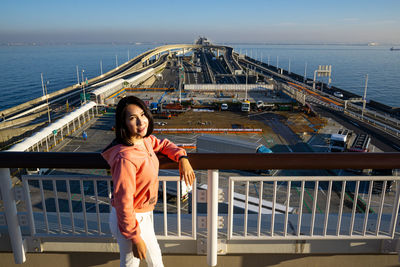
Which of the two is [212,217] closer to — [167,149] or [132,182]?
[167,149]

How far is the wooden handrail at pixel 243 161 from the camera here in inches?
97.0

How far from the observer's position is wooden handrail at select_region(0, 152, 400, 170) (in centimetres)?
246

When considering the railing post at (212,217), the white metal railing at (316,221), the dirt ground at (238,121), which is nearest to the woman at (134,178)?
the railing post at (212,217)

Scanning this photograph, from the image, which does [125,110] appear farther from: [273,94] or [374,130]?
[273,94]

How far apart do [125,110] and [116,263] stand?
6.26 ft

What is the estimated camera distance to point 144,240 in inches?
87.5

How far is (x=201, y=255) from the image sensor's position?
9.89 ft

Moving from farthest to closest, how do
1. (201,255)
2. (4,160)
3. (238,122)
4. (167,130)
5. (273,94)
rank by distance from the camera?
1. (273,94)
2. (238,122)
3. (167,130)
4. (201,255)
5. (4,160)

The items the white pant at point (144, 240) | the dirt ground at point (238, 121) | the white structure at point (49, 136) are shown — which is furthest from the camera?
the dirt ground at point (238, 121)

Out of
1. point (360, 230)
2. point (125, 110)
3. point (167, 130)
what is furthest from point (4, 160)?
point (167, 130)

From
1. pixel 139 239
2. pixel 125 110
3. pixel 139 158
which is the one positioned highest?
pixel 125 110

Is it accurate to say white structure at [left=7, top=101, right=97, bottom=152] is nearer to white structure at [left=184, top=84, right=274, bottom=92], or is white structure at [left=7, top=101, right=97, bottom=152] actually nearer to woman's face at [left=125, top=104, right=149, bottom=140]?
woman's face at [left=125, top=104, right=149, bottom=140]

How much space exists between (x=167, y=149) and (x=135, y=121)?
1.58ft

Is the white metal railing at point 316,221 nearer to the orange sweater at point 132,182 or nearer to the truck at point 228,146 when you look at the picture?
the orange sweater at point 132,182
